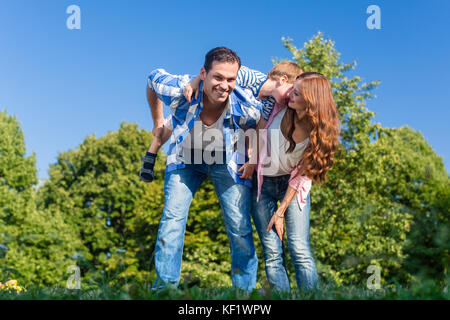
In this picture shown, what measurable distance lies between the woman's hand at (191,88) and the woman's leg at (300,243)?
1.32m

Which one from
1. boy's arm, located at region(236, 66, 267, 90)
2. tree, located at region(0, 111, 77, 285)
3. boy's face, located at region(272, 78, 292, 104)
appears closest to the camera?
boy's face, located at region(272, 78, 292, 104)

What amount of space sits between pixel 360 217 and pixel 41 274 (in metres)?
15.1

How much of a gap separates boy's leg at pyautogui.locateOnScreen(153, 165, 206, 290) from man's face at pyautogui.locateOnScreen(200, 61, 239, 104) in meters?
0.73

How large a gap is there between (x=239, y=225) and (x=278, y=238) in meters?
0.38

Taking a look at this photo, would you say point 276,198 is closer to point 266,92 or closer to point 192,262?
point 266,92

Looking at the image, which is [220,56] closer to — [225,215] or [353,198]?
[225,215]

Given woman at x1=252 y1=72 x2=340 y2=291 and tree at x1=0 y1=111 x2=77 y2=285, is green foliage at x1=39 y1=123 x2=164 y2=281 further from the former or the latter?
woman at x1=252 y1=72 x2=340 y2=291

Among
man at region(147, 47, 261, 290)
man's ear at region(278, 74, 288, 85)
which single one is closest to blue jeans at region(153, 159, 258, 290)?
man at region(147, 47, 261, 290)

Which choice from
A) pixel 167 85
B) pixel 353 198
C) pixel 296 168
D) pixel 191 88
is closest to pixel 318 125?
pixel 296 168

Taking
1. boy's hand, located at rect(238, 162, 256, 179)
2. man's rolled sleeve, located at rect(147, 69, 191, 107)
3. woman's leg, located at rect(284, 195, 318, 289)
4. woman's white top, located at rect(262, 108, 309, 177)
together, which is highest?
man's rolled sleeve, located at rect(147, 69, 191, 107)

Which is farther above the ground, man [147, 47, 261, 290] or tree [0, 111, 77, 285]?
tree [0, 111, 77, 285]

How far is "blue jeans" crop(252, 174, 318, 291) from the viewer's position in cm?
377
